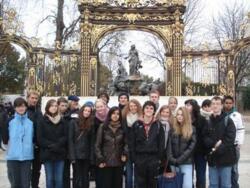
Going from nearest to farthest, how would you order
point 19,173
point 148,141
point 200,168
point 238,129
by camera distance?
point 148,141
point 19,173
point 238,129
point 200,168

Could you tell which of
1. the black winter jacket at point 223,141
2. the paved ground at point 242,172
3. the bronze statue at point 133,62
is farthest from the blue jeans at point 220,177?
the bronze statue at point 133,62

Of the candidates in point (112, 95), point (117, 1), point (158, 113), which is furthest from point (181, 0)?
point (158, 113)

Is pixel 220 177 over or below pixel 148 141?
below

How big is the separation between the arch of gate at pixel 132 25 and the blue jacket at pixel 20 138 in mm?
10663

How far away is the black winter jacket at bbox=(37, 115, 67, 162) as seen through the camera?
6.96m

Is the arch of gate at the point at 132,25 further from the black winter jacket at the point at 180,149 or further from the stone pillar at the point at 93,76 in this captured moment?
the black winter jacket at the point at 180,149

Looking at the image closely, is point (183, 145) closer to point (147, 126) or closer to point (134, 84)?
point (147, 126)

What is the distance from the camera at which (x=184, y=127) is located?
680cm

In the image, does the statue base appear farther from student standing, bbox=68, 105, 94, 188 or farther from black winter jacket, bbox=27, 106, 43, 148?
student standing, bbox=68, 105, 94, 188

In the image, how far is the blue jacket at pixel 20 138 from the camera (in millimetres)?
6805

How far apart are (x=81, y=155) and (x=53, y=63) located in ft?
37.3

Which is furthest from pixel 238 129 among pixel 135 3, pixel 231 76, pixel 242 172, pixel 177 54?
pixel 135 3

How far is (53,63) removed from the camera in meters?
18.1

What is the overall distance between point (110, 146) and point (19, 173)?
1434 millimetres
